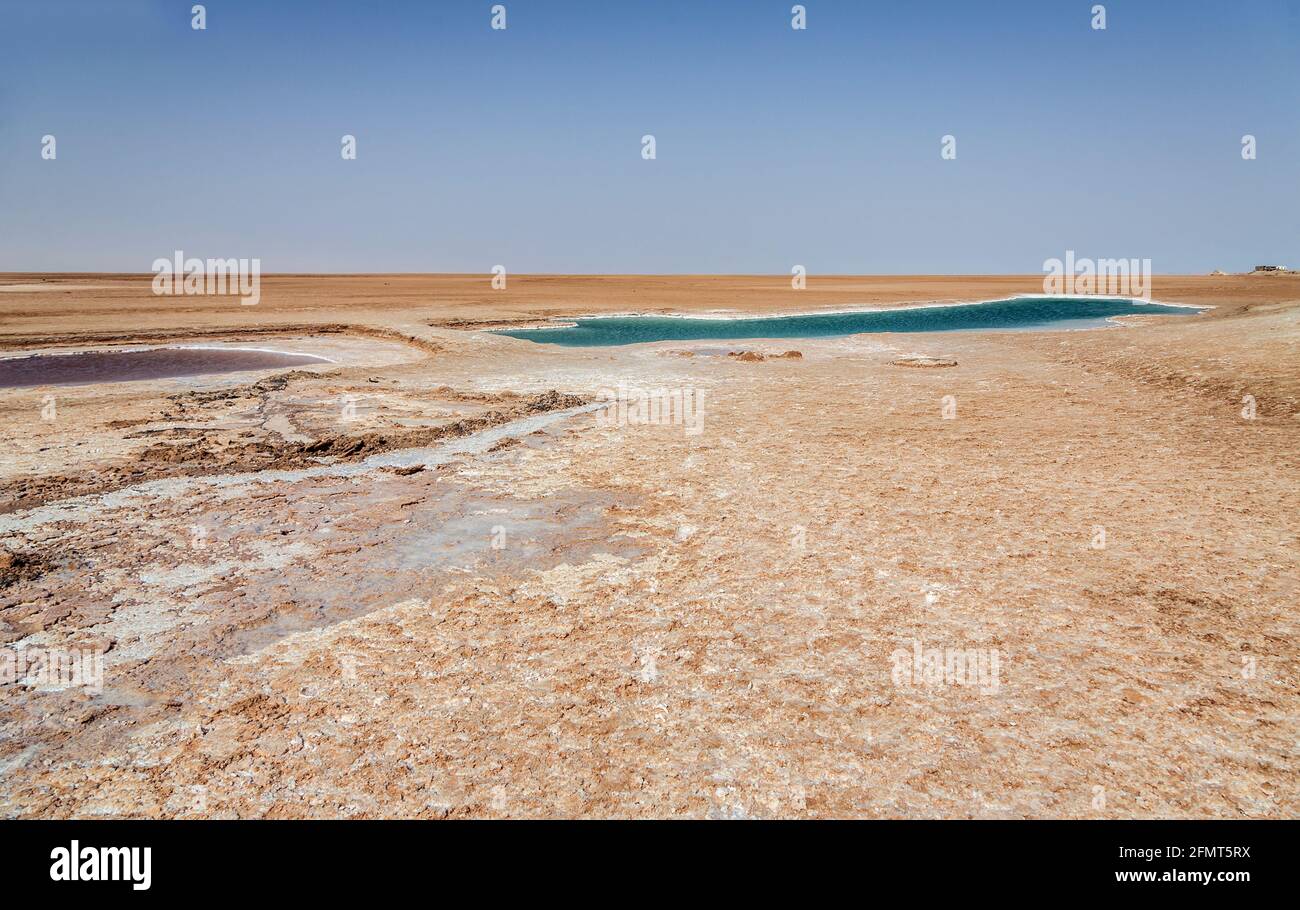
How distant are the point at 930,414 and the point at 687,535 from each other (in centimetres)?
762

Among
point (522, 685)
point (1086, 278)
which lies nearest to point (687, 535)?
point (522, 685)

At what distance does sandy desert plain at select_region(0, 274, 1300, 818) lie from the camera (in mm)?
3701

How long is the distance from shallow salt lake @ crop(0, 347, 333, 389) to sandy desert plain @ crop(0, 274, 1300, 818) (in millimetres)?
7096

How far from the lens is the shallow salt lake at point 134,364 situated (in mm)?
18672

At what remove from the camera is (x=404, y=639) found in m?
5.14

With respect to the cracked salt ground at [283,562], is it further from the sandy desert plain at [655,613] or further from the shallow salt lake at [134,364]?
the shallow salt lake at [134,364]

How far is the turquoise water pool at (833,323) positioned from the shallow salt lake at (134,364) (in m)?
11.9

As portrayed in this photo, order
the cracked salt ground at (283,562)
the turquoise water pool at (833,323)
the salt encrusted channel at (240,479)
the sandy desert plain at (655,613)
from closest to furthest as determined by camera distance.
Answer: the sandy desert plain at (655,613) < the cracked salt ground at (283,562) < the salt encrusted channel at (240,479) < the turquoise water pool at (833,323)

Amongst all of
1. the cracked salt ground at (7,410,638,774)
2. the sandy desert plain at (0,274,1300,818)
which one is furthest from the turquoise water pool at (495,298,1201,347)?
the cracked salt ground at (7,410,638,774)

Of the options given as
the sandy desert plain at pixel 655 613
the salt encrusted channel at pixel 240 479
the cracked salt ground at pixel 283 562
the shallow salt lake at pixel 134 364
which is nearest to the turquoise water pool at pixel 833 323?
the shallow salt lake at pixel 134 364

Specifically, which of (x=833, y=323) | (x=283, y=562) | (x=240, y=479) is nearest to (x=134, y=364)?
(x=240, y=479)

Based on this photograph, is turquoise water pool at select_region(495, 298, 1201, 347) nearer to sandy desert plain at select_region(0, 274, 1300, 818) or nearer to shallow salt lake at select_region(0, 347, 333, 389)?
shallow salt lake at select_region(0, 347, 333, 389)

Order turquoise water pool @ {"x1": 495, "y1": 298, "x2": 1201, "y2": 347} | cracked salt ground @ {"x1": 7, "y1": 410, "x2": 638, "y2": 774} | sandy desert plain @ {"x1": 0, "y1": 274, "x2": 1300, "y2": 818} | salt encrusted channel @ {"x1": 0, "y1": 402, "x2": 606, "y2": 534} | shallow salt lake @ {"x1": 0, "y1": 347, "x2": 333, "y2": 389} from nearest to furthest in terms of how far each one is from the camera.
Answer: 1. sandy desert plain @ {"x1": 0, "y1": 274, "x2": 1300, "y2": 818}
2. cracked salt ground @ {"x1": 7, "y1": 410, "x2": 638, "y2": 774}
3. salt encrusted channel @ {"x1": 0, "y1": 402, "x2": 606, "y2": 534}
4. shallow salt lake @ {"x1": 0, "y1": 347, "x2": 333, "y2": 389}
5. turquoise water pool @ {"x1": 495, "y1": 298, "x2": 1201, "y2": 347}
